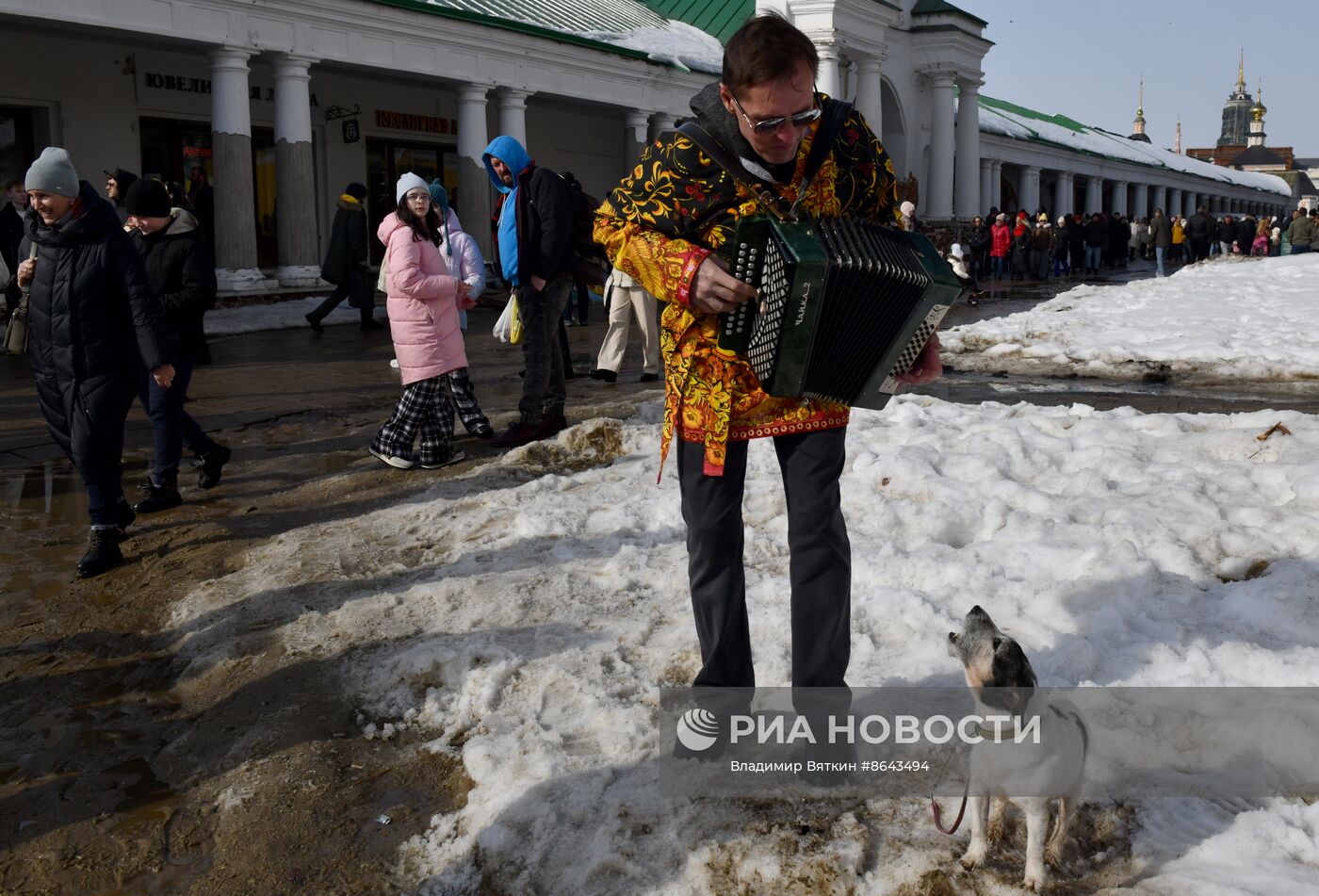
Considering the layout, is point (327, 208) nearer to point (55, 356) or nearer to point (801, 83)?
point (55, 356)

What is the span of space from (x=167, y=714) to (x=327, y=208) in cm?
1974

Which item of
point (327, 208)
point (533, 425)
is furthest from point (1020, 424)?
point (327, 208)

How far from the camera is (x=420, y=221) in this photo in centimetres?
693

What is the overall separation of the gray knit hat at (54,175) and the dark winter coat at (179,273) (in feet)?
3.67

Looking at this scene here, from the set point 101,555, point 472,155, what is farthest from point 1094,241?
point 101,555

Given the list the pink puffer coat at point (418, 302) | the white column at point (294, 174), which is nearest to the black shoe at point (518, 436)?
the pink puffer coat at point (418, 302)

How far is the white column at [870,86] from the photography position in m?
30.3

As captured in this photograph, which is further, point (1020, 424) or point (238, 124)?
point (238, 124)

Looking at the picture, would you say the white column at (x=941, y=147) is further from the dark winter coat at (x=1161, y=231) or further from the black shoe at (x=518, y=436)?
the black shoe at (x=518, y=436)

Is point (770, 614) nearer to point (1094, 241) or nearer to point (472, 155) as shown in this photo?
point (472, 155)

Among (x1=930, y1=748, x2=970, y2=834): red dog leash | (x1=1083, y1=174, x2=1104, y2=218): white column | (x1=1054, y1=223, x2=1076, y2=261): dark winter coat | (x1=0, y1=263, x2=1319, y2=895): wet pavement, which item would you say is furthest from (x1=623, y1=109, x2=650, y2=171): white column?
(x1=1083, y1=174, x2=1104, y2=218): white column

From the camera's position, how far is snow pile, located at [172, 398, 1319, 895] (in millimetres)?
2902

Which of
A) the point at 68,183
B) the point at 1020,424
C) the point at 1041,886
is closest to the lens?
the point at 1041,886

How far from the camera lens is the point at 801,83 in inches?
114
